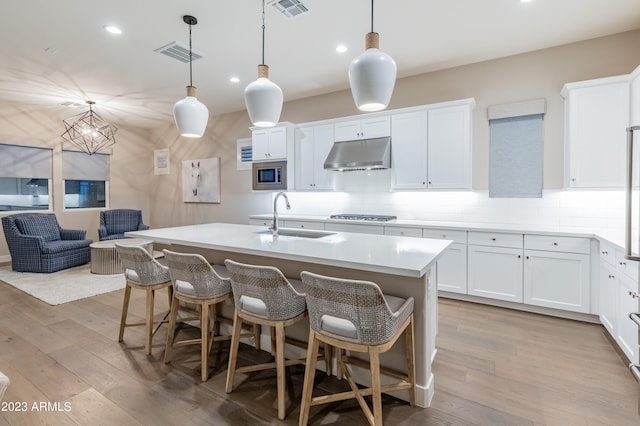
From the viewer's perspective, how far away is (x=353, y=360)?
2182mm

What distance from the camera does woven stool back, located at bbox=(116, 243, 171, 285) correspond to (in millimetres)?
2533

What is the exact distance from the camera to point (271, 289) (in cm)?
185

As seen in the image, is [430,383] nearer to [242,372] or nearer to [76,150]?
[242,372]

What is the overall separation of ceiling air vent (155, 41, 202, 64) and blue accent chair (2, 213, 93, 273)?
3.75 metres

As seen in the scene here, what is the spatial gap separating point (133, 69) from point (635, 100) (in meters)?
5.54

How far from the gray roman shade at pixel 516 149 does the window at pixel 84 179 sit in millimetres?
7676

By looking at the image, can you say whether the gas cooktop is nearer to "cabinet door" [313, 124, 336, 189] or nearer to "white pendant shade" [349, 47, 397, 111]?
"cabinet door" [313, 124, 336, 189]

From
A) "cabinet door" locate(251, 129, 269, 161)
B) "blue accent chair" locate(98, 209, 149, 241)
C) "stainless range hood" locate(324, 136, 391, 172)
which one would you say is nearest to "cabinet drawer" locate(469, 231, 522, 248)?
"stainless range hood" locate(324, 136, 391, 172)

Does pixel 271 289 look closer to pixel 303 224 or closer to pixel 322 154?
pixel 303 224

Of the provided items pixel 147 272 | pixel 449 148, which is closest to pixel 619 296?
pixel 449 148

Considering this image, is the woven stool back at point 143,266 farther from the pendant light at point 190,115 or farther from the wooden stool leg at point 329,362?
the wooden stool leg at point 329,362

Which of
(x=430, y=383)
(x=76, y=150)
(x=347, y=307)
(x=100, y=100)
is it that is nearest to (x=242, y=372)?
(x=347, y=307)

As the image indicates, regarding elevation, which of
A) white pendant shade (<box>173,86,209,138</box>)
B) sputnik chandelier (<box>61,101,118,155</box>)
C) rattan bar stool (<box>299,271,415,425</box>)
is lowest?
rattan bar stool (<box>299,271,415,425</box>)

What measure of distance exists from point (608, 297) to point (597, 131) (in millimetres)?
1590
